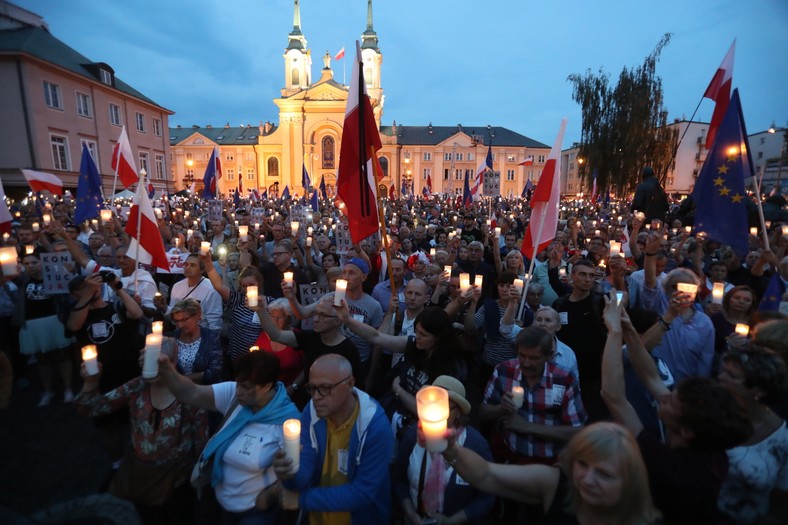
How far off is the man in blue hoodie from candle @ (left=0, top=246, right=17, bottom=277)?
267 cm

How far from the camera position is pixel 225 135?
65750 mm

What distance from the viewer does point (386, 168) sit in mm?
62156

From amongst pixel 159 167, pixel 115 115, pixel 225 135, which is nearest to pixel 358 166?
pixel 115 115

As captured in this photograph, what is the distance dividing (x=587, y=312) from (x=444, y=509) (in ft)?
8.24

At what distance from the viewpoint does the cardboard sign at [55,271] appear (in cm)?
437

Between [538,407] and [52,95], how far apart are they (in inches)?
1351

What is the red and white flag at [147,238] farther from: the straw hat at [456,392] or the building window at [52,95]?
the building window at [52,95]

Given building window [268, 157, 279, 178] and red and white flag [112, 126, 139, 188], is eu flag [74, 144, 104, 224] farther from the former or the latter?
building window [268, 157, 279, 178]

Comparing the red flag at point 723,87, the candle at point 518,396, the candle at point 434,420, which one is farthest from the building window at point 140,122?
the candle at point 434,420

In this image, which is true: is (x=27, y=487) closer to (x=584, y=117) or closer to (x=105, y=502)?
(x=105, y=502)

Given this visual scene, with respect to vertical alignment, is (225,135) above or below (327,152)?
above

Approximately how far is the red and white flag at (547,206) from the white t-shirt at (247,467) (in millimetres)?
3263

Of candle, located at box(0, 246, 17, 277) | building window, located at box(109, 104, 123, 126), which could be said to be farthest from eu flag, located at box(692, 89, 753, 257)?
building window, located at box(109, 104, 123, 126)

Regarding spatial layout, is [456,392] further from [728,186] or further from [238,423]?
[728,186]
